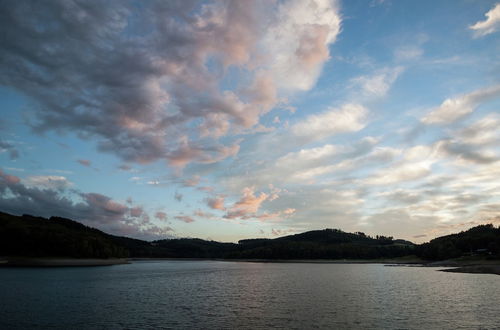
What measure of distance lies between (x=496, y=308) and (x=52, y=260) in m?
205

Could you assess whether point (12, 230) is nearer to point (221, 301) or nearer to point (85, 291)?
point (85, 291)

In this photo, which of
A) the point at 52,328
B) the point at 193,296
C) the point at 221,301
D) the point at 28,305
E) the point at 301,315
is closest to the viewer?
the point at 52,328

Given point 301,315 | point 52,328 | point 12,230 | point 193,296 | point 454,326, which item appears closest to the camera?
point 52,328

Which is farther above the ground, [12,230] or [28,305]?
[12,230]

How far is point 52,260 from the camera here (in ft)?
625

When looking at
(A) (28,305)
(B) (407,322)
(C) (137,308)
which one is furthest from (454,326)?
(A) (28,305)

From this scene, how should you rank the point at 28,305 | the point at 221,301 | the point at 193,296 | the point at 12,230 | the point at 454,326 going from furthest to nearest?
1. the point at 12,230
2. the point at 193,296
3. the point at 221,301
4. the point at 28,305
5. the point at 454,326

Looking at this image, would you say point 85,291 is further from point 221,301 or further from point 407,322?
point 407,322

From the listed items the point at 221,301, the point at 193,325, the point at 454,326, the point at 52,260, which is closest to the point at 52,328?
the point at 193,325

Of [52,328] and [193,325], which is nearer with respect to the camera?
[52,328]

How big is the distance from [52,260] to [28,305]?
158622mm

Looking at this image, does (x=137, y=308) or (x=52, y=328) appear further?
(x=137, y=308)

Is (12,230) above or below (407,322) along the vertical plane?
above

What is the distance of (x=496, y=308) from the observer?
54.4m
